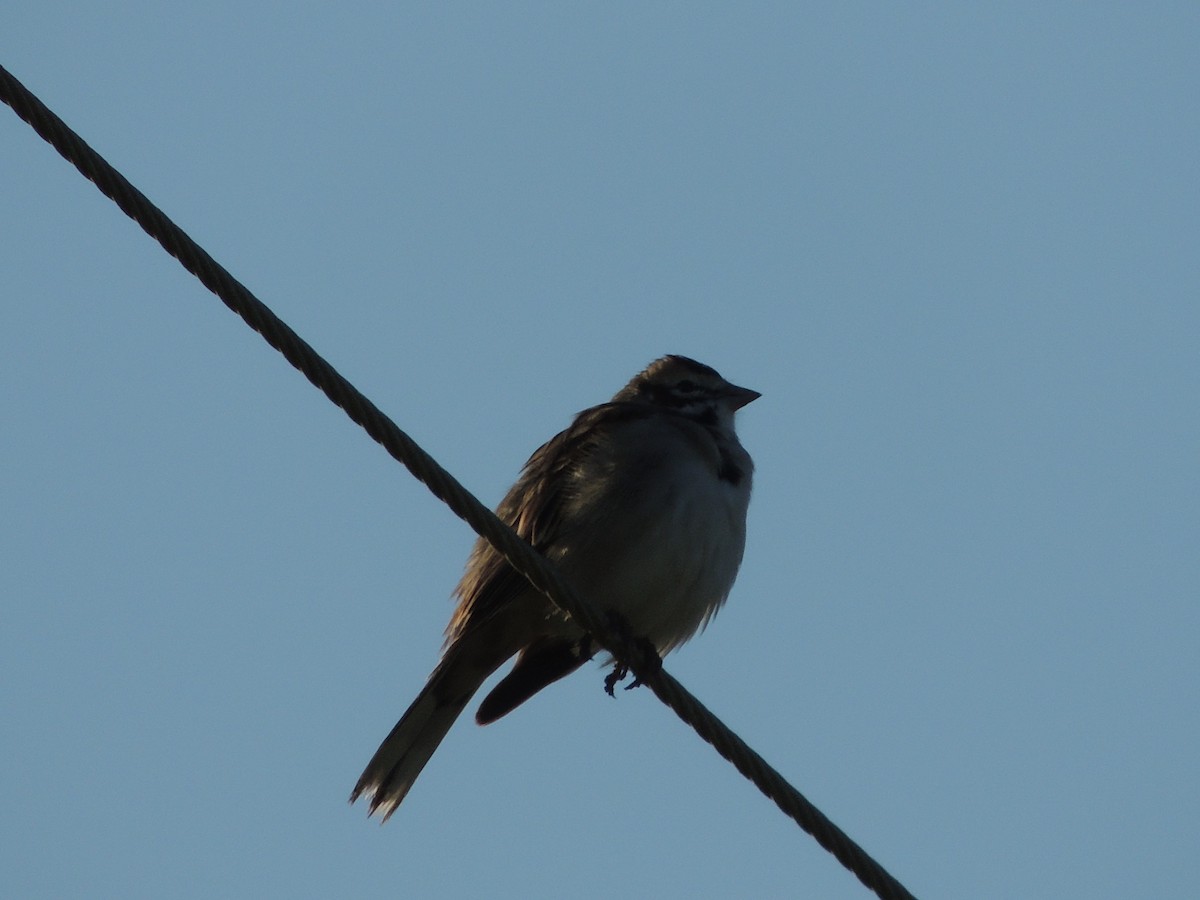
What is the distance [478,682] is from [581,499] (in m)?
1.05

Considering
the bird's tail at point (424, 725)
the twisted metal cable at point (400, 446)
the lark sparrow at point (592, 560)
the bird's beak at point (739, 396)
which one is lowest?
the twisted metal cable at point (400, 446)

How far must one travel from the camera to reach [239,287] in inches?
180

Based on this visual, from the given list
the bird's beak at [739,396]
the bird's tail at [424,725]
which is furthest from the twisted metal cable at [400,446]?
the bird's beak at [739,396]

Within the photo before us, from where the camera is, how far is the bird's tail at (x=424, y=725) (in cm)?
752

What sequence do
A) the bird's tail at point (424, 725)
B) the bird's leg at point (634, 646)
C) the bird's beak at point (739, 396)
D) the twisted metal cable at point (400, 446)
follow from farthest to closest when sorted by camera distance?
the bird's beak at point (739, 396) → the bird's tail at point (424, 725) → the bird's leg at point (634, 646) → the twisted metal cable at point (400, 446)

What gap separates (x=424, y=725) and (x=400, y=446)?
312 centimetres

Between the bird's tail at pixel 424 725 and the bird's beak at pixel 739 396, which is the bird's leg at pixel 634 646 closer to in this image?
the bird's tail at pixel 424 725

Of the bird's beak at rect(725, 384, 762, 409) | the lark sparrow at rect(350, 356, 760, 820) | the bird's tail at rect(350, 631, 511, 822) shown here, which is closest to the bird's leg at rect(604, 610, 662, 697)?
the lark sparrow at rect(350, 356, 760, 820)

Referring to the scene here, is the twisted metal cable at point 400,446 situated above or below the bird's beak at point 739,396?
below

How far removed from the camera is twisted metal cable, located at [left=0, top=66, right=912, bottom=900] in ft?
14.8

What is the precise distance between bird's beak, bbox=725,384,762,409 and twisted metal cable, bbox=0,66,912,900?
3407 millimetres

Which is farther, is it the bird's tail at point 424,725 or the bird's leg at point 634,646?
the bird's tail at point 424,725

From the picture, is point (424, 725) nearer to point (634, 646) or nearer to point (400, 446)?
point (634, 646)

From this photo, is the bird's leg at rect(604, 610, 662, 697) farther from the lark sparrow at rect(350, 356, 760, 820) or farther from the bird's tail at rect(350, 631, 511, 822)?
the bird's tail at rect(350, 631, 511, 822)
